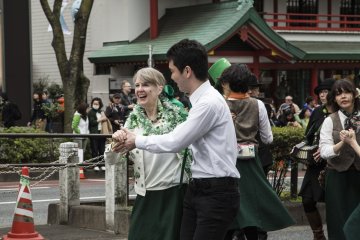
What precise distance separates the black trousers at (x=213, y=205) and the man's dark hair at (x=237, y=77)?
7.27 feet

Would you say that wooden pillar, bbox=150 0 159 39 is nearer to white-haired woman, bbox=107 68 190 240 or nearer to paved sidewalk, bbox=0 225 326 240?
paved sidewalk, bbox=0 225 326 240

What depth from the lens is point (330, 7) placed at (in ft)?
117

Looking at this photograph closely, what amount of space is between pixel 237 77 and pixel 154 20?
2346 centimetres

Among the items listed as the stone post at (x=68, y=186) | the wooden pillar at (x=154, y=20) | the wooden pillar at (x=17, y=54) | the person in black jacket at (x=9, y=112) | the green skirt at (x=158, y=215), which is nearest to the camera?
the green skirt at (x=158, y=215)

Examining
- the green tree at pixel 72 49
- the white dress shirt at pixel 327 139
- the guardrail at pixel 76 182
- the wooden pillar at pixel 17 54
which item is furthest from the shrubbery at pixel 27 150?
the white dress shirt at pixel 327 139

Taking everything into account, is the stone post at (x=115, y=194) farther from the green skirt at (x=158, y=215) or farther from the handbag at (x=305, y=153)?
the green skirt at (x=158, y=215)

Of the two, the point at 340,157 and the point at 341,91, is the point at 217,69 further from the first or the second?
the point at 340,157

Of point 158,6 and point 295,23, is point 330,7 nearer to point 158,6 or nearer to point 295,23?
point 295,23

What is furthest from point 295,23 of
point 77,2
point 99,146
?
point 99,146

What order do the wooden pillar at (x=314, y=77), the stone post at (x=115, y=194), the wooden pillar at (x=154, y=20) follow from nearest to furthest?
the stone post at (x=115, y=194) < the wooden pillar at (x=154, y=20) < the wooden pillar at (x=314, y=77)

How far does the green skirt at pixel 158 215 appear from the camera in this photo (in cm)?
576

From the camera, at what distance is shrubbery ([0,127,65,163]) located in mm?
18172

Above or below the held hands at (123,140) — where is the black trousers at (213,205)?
below

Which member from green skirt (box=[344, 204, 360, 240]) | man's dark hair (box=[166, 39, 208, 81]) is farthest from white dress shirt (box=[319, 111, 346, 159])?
man's dark hair (box=[166, 39, 208, 81])
